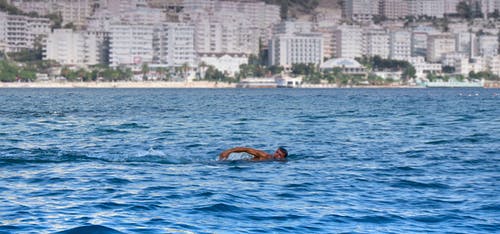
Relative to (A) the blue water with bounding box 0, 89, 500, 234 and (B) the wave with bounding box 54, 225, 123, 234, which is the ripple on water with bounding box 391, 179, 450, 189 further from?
(B) the wave with bounding box 54, 225, 123, 234

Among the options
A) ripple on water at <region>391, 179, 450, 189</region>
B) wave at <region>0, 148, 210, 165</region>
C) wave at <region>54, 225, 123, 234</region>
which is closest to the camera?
wave at <region>54, 225, 123, 234</region>

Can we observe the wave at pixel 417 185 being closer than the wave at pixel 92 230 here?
No

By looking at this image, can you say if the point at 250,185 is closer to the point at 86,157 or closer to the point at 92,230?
the point at 92,230

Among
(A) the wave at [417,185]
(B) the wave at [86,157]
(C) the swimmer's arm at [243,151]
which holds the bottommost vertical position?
(A) the wave at [417,185]

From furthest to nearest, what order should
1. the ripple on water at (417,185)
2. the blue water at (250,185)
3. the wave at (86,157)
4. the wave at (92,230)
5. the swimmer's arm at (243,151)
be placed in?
the wave at (86,157) → the swimmer's arm at (243,151) → the ripple on water at (417,185) → the blue water at (250,185) → the wave at (92,230)

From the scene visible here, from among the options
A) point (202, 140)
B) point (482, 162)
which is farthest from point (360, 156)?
point (202, 140)

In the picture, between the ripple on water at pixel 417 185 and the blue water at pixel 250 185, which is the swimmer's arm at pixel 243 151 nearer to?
the blue water at pixel 250 185

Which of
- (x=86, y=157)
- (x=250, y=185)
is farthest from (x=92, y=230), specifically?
(x=86, y=157)

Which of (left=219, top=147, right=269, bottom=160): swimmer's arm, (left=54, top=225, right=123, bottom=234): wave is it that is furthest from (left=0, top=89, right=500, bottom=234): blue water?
(left=219, top=147, right=269, bottom=160): swimmer's arm

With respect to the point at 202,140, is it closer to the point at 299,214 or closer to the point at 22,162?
the point at 22,162

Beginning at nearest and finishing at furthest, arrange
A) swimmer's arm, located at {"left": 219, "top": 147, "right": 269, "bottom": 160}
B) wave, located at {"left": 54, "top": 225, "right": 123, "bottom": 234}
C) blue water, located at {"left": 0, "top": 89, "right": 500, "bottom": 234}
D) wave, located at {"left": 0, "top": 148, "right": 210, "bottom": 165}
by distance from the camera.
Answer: wave, located at {"left": 54, "top": 225, "right": 123, "bottom": 234}
blue water, located at {"left": 0, "top": 89, "right": 500, "bottom": 234}
swimmer's arm, located at {"left": 219, "top": 147, "right": 269, "bottom": 160}
wave, located at {"left": 0, "top": 148, "right": 210, "bottom": 165}

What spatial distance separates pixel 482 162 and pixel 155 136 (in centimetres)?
1747

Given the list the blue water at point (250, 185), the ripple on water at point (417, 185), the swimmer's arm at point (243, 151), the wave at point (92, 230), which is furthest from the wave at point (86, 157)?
the wave at point (92, 230)

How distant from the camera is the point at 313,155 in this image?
109ft
